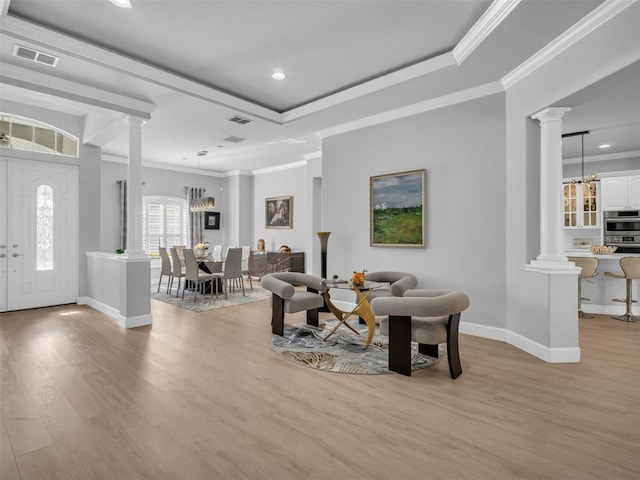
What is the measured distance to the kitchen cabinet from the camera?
22.7ft

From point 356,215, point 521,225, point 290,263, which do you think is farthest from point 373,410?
point 290,263

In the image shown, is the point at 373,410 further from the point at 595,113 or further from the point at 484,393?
the point at 595,113

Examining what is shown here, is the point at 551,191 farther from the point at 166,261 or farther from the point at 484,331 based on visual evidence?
the point at 166,261

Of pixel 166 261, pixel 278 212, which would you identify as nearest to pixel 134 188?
pixel 166 261

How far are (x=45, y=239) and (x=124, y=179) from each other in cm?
343

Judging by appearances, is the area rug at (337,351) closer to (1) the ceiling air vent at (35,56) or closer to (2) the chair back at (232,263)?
(2) the chair back at (232,263)

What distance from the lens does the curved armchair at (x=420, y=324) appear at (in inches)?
126

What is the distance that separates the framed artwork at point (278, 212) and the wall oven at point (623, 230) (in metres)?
7.23

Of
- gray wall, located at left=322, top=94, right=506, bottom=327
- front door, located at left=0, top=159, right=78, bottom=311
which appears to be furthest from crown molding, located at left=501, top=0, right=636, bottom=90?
front door, located at left=0, top=159, right=78, bottom=311

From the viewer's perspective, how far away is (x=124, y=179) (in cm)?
904

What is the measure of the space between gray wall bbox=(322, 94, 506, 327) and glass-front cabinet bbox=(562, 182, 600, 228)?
4263 mm

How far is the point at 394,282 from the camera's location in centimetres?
507

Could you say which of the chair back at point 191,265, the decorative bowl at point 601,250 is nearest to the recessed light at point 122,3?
the chair back at point 191,265

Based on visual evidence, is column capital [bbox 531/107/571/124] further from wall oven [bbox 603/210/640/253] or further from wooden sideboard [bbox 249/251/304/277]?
wooden sideboard [bbox 249/251/304/277]
